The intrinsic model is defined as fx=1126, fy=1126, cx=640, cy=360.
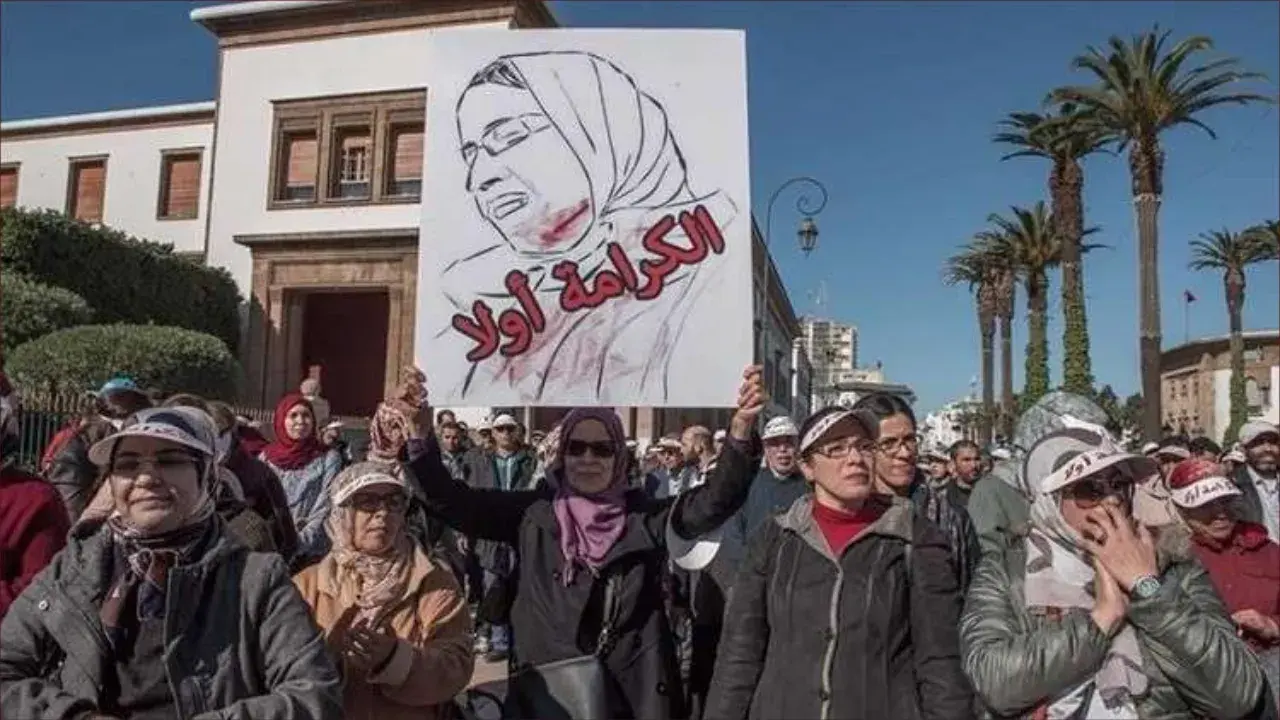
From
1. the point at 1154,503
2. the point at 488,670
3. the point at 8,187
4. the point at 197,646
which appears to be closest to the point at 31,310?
the point at 488,670

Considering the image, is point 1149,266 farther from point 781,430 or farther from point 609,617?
point 609,617

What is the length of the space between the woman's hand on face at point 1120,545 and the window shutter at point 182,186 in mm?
33447

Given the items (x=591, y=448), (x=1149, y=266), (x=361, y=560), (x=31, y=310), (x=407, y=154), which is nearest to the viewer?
(x=361, y=560)

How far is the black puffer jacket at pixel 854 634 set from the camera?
9.97ft

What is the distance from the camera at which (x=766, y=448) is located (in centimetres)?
679

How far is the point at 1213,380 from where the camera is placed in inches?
3487

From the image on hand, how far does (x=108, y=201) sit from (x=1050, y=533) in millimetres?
35797

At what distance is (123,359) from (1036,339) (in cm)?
2963

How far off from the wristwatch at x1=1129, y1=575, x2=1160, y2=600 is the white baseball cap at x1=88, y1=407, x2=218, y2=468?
7.38 feet

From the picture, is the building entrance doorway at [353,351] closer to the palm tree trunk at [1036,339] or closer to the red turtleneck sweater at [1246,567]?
the palm tree trunk at [1036,339]

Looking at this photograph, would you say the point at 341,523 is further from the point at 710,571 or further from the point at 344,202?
the point at 344,202

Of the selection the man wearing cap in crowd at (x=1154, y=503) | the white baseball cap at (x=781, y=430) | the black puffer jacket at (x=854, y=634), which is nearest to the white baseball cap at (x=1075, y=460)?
the man wearing cap in crowd at (x=1154, y=503)

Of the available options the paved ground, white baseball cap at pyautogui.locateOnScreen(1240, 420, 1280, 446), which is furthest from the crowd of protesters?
white baseball cap at pyautogui.locateOnScreen(1240, 420, 1280, 446)

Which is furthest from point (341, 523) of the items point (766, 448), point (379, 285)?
point (379, 285)
